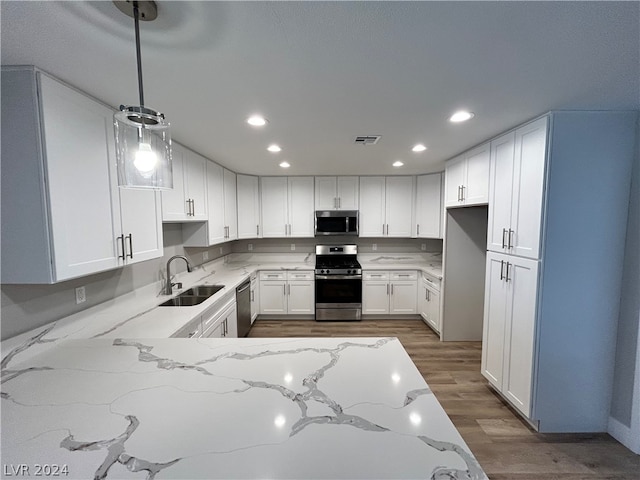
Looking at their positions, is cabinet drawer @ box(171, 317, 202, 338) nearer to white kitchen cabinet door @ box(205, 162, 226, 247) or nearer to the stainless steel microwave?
white kitchen cabinet door @ box(205, 162, 226, 247)

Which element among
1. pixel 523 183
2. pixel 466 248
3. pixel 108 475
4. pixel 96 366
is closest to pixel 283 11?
pixel 108 475

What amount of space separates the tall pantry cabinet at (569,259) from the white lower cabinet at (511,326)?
0.04 ft

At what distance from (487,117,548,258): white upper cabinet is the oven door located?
211 cm

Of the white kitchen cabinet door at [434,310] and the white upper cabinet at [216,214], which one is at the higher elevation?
the white upper cabinet at [216,214]

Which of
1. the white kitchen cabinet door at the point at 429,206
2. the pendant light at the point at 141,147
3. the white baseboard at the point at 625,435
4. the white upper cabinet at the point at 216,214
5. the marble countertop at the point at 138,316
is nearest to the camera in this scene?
the pendant light at the point at 141,147

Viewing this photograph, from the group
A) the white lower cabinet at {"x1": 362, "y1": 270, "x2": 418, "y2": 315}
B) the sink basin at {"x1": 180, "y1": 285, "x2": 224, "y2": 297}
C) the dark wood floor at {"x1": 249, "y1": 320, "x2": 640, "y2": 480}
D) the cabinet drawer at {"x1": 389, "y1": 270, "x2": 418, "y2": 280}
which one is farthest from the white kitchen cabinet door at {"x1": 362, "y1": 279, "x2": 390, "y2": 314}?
the sink basin at {"x1": 180, "y1": 285, "x2": 224, "y2": 297}

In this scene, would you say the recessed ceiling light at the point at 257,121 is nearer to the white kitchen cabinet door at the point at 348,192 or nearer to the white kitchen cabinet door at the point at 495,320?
the white kitchen cabinet door at the point at 495,320

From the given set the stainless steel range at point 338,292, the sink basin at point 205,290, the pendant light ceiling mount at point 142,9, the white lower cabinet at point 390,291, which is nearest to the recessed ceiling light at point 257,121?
the pendant light ceiling mount at point 142,9

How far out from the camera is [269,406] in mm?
932

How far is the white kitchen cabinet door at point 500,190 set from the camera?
2.22m

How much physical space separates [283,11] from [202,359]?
57.5 inches

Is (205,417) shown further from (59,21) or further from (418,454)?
(59,21)

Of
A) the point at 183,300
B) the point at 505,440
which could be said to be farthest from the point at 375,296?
the point at 183,300

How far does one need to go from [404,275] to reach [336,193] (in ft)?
5.62
